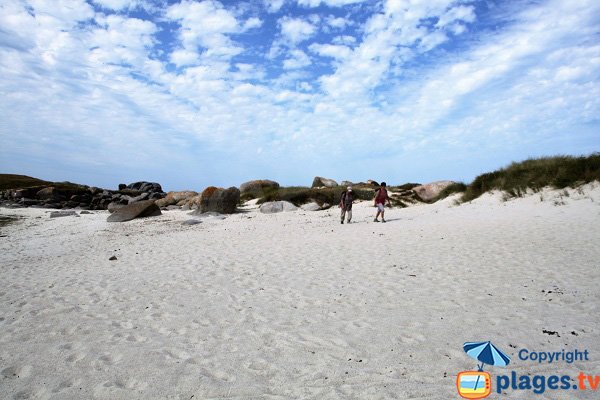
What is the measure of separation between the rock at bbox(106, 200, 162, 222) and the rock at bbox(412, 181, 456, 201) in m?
18.4

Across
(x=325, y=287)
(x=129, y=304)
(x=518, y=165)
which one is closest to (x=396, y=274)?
(x=325, y=287)

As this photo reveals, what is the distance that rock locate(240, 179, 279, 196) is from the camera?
117ft

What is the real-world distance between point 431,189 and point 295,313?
2173 cm

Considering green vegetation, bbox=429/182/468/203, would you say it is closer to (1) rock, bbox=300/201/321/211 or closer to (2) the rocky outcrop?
(1) rock, bbox=300/201/321/211

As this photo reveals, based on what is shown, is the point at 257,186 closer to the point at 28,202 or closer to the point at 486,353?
the point at 28,202

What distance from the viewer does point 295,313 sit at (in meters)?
6.11

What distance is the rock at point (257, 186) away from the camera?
35.8 m

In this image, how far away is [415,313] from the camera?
233 inches

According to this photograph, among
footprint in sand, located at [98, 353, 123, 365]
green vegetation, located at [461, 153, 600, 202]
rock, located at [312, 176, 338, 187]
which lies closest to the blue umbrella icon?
footprint in sand, located at [98, 353, 123, 365]

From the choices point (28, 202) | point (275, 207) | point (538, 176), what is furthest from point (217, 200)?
point (28, 202)

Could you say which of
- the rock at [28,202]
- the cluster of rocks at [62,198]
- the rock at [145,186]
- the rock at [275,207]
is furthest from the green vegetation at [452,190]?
the rock at [145,186]

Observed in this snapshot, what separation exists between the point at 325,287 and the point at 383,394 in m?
3.69

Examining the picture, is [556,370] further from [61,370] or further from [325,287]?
[61,370]

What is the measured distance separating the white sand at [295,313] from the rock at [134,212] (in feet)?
31.5
